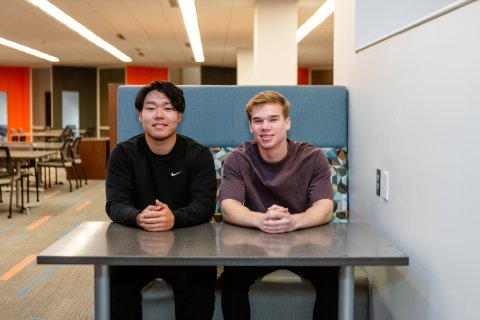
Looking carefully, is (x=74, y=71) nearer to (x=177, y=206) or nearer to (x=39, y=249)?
(x=39, y=249)

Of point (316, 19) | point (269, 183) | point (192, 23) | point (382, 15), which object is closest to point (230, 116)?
point (269, 183)

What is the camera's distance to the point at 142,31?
1109 cm

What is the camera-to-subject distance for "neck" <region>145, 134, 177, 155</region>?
8.59 feet

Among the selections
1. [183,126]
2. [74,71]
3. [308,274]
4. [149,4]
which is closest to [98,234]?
[308,274]

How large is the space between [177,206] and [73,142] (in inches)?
294

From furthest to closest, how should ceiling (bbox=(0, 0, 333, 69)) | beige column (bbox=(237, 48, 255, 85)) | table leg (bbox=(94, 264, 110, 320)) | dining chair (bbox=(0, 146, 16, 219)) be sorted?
beige column (bbox=(237, 48, 255, 85)) → ceiling (bbox=(0, 0, 333, 69)) → dining chair (bbox=(0, 146, 16, 219)) → table leg (bbox=(94, 264, 110, 320))

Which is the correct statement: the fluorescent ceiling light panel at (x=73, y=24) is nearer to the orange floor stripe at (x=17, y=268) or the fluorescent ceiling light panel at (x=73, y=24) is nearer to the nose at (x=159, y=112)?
the orange floor stripe at (x=17, y=268)

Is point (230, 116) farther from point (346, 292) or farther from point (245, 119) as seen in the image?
point (346, 292)

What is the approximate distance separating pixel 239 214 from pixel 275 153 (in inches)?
14.6

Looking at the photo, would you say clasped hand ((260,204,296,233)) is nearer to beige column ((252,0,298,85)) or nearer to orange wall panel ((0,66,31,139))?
beige column ((252,0,298,85))

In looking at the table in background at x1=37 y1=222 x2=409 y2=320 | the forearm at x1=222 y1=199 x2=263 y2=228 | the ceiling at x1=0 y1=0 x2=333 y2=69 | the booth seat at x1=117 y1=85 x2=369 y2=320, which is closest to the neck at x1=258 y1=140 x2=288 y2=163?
the forearm at x1=222 y1=199 x2=263 y2=228

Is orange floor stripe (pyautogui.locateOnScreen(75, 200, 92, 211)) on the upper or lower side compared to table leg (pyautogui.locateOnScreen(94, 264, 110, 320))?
lower

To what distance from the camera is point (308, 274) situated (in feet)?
7.82

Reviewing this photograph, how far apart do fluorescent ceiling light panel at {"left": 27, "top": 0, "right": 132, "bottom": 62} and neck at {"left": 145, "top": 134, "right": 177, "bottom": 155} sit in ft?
21.3
